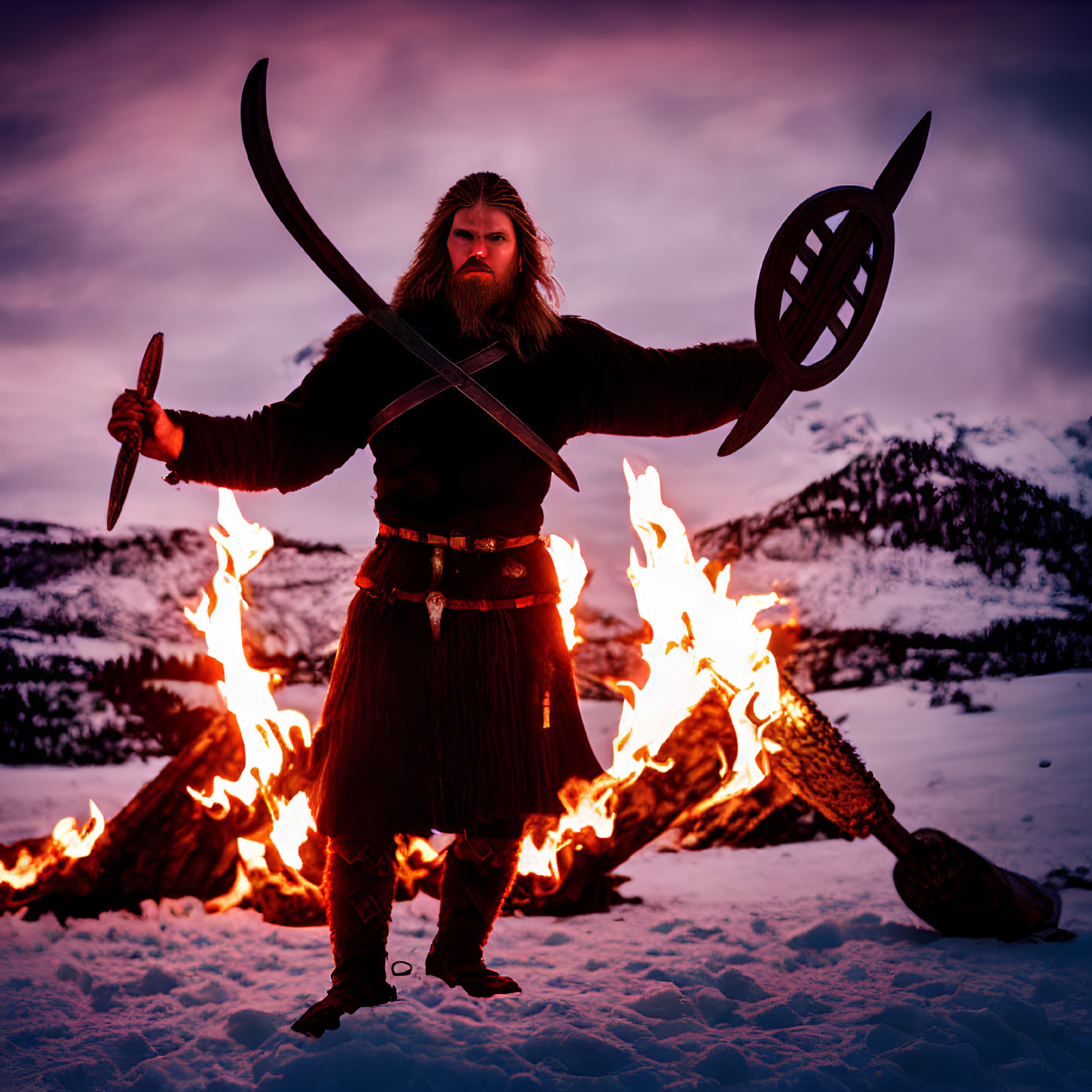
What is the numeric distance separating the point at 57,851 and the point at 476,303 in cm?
249

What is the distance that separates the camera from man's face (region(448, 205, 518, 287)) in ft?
8.08

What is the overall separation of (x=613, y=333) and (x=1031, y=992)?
220 centimetres

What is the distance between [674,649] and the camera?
3057mm

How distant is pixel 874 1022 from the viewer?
2.20 metres

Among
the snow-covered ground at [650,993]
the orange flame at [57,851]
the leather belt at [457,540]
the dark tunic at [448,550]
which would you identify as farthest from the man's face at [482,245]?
the orange flame at [57,851]

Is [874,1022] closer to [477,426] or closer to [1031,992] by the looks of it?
[1031,992]

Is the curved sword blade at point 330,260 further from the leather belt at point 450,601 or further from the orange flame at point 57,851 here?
the orange flame at point 57,851

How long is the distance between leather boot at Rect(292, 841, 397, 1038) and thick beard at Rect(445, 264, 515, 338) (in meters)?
1.49

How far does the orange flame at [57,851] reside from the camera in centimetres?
307

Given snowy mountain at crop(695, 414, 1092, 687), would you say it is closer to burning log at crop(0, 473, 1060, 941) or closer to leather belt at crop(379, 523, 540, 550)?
burning log at crop(0, 473, 1060, 941)

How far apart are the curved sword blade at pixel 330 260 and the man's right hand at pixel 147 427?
0.57 meters

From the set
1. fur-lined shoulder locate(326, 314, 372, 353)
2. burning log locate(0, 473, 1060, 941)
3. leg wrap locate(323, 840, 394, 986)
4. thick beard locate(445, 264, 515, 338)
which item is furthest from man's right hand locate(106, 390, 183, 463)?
leg wrap locate(323, 840, 394, 986)

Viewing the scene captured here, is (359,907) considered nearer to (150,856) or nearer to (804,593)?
(150,856)

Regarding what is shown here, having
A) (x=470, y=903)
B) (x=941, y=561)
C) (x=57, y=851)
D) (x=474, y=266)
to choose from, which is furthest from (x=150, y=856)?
(x=941, y=561)
